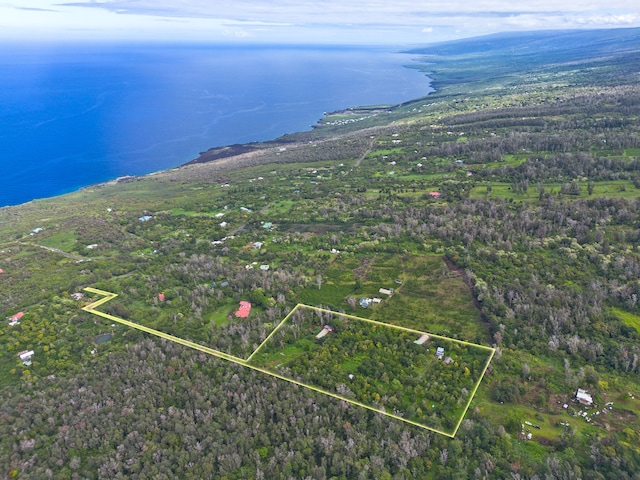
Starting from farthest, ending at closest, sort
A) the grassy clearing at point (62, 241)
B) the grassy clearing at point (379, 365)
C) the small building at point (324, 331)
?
1. the grassy clearing at point (62, 241)
2. the small building at point (324, 331)
3. the grassy clearing at point (379, 365)

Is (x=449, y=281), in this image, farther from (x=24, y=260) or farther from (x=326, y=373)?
(x=24, y=260)

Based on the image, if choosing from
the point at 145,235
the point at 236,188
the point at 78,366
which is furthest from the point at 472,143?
the point at 78,366

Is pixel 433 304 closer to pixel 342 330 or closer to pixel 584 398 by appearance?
pixel 342 330

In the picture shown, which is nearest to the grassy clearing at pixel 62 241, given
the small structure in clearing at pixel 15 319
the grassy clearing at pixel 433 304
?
the small structure in clearing at pixel 15 319

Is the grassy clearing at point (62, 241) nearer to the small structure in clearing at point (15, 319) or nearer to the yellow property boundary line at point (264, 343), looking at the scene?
the yellow property boundary line at point (264, 343)

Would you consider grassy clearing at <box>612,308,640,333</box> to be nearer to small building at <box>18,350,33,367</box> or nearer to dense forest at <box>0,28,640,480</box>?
dense forest at <box>0,28,640,480</box>

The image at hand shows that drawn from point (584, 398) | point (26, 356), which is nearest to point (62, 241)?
point (26, 356)
